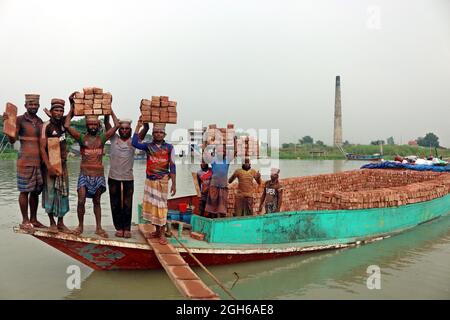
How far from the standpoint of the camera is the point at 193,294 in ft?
13.8

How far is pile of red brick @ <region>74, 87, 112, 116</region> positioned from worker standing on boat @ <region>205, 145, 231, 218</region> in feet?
6.70

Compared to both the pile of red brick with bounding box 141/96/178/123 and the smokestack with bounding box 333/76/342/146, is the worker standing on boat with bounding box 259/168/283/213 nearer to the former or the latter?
the pile of red brick with bounding box 141/96/178/123

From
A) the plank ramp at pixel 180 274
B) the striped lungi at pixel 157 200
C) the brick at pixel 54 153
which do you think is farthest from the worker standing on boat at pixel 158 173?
the brick at pixel 54 153

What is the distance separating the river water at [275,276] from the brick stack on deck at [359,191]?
91 cm

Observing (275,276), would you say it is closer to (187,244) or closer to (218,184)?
(187,244)

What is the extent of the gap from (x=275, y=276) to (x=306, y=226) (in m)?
1.08

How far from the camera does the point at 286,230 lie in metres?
6.77

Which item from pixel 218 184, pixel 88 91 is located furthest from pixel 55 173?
pixel 218 184

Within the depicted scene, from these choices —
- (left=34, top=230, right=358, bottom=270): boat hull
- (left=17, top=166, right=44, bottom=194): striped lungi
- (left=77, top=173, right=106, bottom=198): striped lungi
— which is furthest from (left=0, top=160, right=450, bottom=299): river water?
(left=17, top=166, right=44, bottom=194): striped lungi

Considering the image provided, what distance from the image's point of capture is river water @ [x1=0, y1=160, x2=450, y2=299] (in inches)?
224

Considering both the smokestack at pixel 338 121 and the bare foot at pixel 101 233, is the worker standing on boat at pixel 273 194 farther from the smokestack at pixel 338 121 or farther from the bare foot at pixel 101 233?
the smokestack at pixel 338 121
